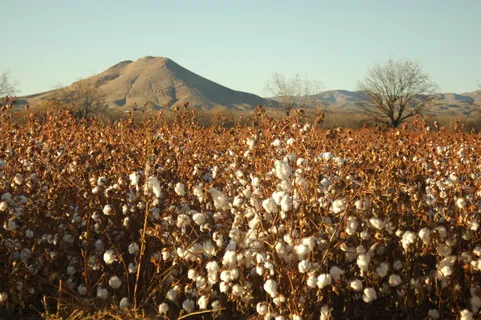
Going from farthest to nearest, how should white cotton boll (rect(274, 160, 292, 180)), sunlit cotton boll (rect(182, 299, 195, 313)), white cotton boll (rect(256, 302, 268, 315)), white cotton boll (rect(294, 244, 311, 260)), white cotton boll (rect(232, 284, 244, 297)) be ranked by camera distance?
sunlit cotton boll (rect(182, 299, 195, 313))
white cotton boll (rect(232, 284, 244, 297))
white cotton boll (rect(256, 302, 268, 315))
white cotton boll (rect(274, 160, 292, 180))
white cotton boll (rect(294, 244, 311, 260))

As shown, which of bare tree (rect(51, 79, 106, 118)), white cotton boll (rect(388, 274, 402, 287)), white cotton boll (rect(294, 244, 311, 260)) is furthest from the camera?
bare tree (rect(51, 79, 106, 118))

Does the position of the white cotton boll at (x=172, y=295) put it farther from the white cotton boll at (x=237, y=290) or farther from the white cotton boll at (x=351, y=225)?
the white cotton boll at (x=351, y=225)

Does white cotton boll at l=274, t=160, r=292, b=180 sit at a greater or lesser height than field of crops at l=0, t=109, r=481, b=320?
greater

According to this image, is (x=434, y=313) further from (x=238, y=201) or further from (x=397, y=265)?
(x=238, y=201)

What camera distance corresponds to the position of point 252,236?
13.3 ft

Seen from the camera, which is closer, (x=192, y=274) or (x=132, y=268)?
(x=192, y=274)

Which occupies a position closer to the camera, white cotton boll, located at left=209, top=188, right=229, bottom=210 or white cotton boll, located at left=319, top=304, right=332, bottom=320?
white cotton boll, located at left=319, top=304, right=332, bottom=320

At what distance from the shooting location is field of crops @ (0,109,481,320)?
388 cm

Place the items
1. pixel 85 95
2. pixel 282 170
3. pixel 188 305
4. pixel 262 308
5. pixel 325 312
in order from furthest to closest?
pixel 85 95, pixel 188 305, pixel 325 312, pixel 262 308, pixel 282 170

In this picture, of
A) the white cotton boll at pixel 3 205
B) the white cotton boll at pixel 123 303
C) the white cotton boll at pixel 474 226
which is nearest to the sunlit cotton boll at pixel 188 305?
the white cotton boll at pixel 123 303

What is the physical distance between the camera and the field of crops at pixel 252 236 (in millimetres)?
3879

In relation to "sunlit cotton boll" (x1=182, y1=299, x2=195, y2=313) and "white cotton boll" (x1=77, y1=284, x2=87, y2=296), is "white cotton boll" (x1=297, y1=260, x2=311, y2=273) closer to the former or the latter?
"sunlit cotton boll" (x1=182, y1=299, x2=195, y2=313)

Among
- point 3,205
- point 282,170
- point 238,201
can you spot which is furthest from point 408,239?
point 3,205

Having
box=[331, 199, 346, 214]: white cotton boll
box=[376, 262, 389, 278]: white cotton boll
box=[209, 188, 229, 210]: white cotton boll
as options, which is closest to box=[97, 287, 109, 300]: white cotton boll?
box=[209, 188, 229, 210]: white cotton boll
